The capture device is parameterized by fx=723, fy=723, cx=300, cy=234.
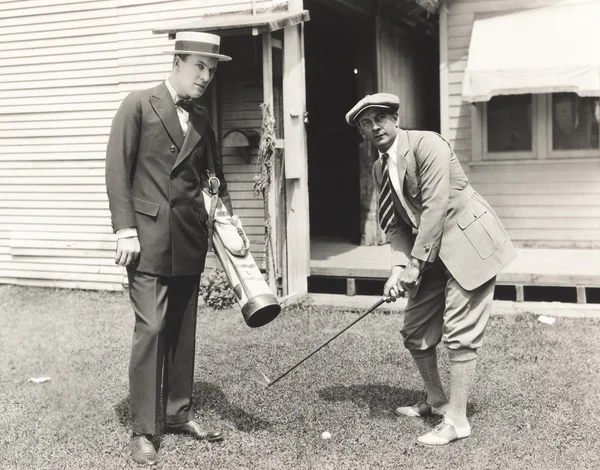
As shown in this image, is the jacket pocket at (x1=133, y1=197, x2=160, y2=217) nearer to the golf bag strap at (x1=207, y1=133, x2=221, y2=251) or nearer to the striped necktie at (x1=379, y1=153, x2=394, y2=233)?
the golf bag strap at (x1=207, y1=133, x2=221, y2=251)

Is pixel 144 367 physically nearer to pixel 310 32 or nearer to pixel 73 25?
pixel 73 25

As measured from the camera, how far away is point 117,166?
401 centimetres

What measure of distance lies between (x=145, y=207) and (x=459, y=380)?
2.08 m

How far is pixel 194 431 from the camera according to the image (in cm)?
442

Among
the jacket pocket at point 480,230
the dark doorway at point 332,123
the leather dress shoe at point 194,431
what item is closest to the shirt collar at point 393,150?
the jacket pocket at point 480,230

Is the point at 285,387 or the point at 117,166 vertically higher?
the point at 117,166

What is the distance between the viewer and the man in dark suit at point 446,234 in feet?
13.5

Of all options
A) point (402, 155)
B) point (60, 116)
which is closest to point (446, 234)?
point (402, 155)

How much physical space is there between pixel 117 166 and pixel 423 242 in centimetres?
177

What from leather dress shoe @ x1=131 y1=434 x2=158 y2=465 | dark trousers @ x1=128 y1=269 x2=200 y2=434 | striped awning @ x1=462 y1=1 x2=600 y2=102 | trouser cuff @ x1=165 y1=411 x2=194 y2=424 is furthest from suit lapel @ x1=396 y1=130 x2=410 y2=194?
striped awning @ x1=462 y1=1 x2=600 y2=102

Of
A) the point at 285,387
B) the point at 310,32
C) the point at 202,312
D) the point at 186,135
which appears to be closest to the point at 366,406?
the point at 285,387

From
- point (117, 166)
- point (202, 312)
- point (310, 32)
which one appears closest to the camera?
point (117, 166)

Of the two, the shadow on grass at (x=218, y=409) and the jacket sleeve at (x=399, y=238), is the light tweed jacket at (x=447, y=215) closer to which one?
the jacket sleeve at (x=399, y=238)

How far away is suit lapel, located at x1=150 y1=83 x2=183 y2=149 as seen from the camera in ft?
13.6
